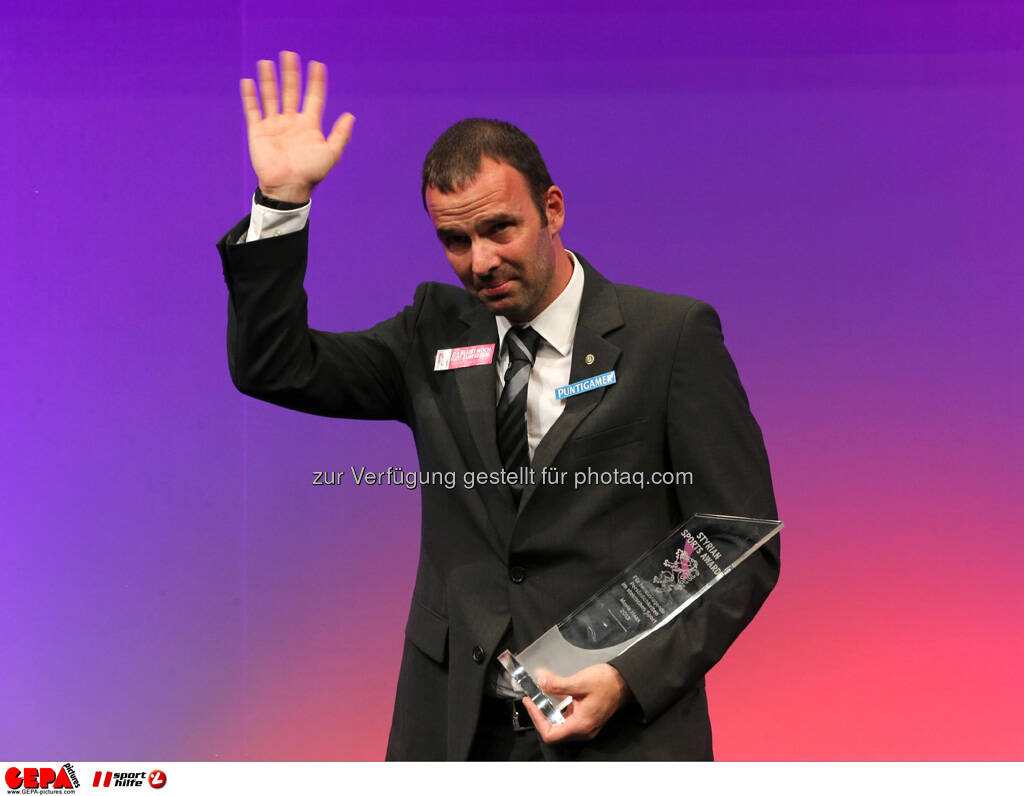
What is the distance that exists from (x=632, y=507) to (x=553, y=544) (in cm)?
15

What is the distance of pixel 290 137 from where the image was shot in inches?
82.4

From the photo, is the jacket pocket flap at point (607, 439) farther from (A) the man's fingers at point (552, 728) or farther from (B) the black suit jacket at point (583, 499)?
(A) the man's fingers at point (552, 728)

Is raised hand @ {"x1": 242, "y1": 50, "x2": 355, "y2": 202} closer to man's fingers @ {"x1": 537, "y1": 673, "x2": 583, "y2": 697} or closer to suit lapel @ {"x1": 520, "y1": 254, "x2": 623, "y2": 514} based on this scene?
suit lapel @ {"x1": 520, "y1": 254, "x2": 623, "y2": 514}

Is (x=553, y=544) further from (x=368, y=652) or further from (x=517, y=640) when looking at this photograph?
(x=368, y=652)

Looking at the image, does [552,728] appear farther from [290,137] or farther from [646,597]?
[290,137]

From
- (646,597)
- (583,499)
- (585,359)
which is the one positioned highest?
(585,359)

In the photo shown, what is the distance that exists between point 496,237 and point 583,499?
489mm

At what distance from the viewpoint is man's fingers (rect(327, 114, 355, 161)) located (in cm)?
211

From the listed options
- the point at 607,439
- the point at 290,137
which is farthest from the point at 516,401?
the point at 290,137

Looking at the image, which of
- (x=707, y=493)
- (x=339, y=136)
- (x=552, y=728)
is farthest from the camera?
(x=339, y=136)

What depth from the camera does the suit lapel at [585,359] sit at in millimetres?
2051

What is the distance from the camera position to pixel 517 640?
2.03m

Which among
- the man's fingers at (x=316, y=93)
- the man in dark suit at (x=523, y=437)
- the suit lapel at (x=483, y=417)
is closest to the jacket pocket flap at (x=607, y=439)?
the man in dark suit at (x=523, y=437)

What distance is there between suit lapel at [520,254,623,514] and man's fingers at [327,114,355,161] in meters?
0.52
